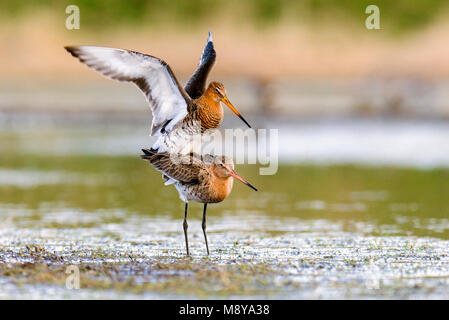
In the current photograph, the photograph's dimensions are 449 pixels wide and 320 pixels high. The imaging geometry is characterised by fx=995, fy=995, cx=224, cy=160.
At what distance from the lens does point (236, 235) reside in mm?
9438

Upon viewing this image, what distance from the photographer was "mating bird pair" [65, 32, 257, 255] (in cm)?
862

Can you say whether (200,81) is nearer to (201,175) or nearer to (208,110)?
(208,110)

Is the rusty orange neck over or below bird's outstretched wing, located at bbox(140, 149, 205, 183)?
over

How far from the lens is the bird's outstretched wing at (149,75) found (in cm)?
870

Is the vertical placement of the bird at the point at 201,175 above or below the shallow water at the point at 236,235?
above

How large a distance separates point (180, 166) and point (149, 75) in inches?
35.9

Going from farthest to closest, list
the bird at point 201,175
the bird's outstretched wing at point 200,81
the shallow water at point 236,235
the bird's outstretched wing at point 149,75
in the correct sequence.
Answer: the bird's outstretched wing at point 200,81
the bird's outstretched wing at point 149,75
the bird at point 201,175
the shallow water at point 236,235

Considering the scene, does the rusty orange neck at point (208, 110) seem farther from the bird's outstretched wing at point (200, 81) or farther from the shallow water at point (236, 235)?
the shallow water at point (236, 235)

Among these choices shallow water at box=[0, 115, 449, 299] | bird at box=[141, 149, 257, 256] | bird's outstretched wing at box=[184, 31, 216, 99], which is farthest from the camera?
bird's outstretched wing at box=[184, 31, 216, 99]

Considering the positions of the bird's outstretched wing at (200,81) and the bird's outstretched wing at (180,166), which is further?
the bird's outstretched wing at (200,81)

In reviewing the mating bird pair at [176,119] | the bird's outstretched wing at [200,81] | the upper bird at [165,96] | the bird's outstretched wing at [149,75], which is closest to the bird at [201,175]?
the mating bird pair at [176,119]

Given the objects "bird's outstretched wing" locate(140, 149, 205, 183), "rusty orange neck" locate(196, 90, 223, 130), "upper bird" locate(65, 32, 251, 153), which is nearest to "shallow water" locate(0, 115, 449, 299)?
"bird's outstretched wing" locate(140, 149, 205, 183)

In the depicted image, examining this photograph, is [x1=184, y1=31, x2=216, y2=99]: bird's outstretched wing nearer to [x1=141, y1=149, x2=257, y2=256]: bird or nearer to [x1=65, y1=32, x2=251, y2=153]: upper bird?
[x1=65, y1=32, x2=251, y2=153]: upper bird

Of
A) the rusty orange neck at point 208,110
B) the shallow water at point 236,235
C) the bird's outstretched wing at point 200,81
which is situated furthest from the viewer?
the bird's outstretched wing at point 200,81
